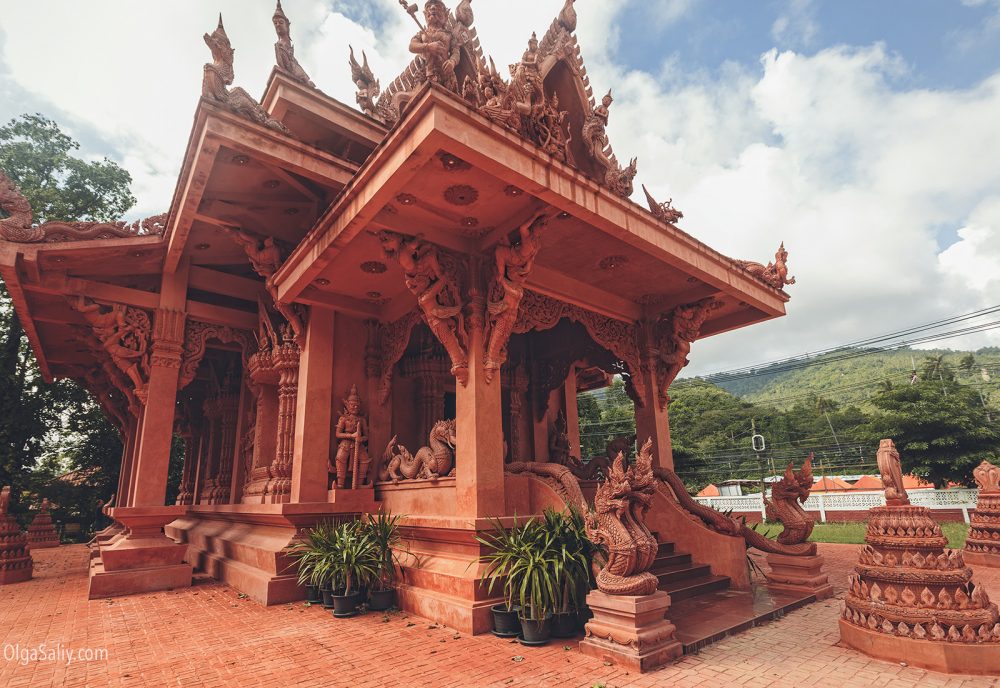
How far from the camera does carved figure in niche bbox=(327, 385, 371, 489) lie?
23.8 ft

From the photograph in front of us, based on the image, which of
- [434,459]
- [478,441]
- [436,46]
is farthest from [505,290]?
[436,46]

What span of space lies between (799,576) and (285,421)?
7096 millimetres

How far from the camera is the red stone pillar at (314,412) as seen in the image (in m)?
7.03

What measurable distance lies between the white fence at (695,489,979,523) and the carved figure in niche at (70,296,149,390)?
515 inches

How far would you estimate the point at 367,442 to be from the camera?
7555 mm

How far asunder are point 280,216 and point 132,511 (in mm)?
4807

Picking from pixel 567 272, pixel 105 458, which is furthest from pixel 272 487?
pixel 105 458

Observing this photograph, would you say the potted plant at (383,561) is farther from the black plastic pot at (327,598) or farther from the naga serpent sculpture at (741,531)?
the naga serpent sculpture at (741,531)

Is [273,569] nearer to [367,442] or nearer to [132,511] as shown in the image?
[367,442]

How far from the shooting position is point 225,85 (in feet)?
21.0

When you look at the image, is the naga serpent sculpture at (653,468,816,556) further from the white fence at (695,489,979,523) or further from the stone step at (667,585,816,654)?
the white fence at (695,489,979,523)

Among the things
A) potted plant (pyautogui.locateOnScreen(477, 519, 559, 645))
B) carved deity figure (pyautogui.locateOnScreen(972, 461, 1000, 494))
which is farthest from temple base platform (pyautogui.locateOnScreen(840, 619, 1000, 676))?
carved deity figure (pyautogui.locateOnScreen(972, 461, 1000, 494))

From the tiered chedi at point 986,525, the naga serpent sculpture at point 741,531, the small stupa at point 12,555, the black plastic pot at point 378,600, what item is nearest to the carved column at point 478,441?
the black plastic pot at point 378,600

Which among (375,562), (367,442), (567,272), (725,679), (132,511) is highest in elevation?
(567,272)
